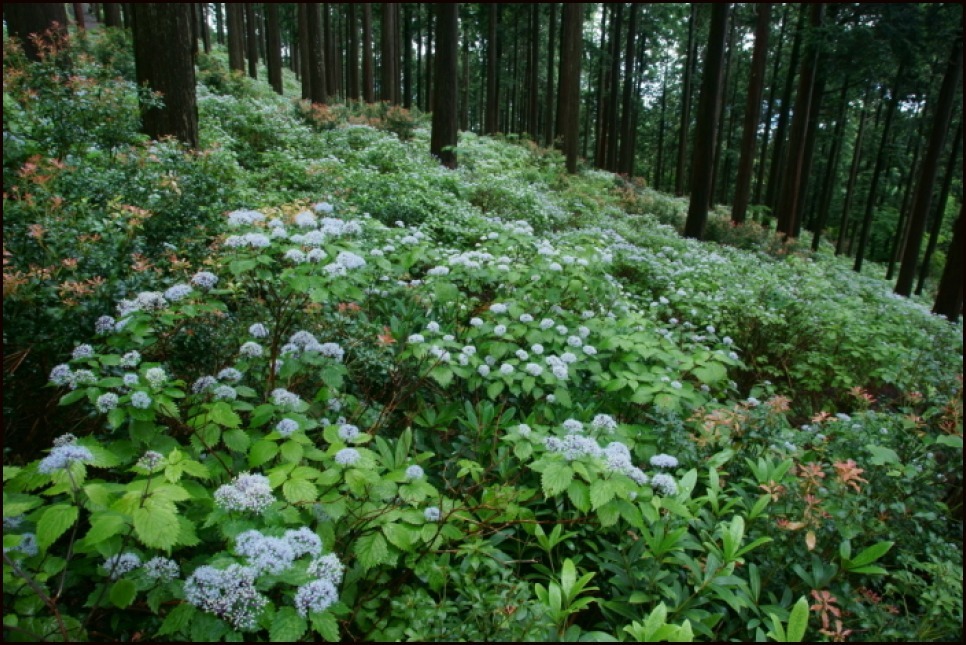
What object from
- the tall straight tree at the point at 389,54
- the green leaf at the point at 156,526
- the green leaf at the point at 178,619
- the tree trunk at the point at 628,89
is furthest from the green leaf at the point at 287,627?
the tree trunk at the point at 628,89

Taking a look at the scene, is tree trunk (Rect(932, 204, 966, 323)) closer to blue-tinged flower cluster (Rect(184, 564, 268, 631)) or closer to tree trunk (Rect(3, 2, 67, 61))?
blue-tinged flower cluster (Rect(184, 564, 268, 631))

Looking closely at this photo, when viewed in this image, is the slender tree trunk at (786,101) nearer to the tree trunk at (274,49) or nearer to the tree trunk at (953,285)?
the tree trunk at (953,285)

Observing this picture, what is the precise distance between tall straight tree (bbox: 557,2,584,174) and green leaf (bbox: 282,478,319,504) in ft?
54.6

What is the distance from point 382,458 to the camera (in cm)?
256

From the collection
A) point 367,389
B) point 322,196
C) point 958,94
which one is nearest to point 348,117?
point 322,196

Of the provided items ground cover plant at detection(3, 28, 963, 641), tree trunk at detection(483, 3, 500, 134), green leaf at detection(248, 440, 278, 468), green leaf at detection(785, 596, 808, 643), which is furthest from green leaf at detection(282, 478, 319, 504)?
tree trunk at detection(483, 3, 500, 134)

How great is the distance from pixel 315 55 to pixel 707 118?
13.7m

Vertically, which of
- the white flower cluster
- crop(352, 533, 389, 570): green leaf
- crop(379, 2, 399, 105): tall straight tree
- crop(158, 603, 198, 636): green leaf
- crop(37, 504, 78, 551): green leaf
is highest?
crop(379, 2, 399, 105): tall straight tree

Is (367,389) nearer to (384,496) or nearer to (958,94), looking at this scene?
(384,496)

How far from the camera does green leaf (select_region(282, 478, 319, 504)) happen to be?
192 cm

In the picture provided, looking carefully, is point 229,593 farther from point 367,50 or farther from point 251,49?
point 251,49

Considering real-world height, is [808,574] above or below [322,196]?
below

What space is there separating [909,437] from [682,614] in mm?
2132

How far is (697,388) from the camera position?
14.7 feet
